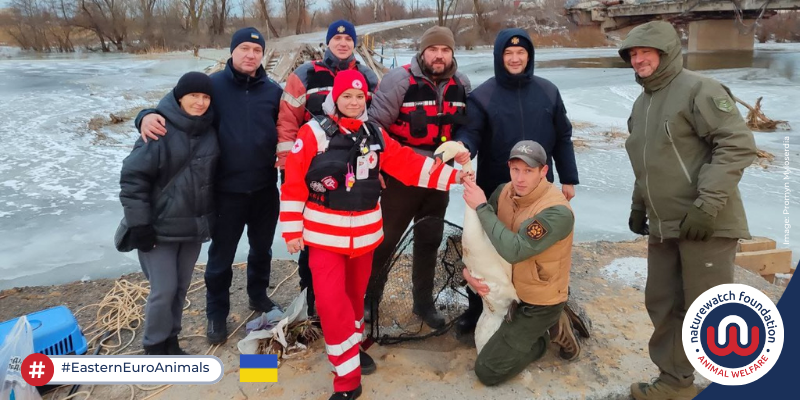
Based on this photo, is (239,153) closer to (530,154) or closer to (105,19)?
(530,154)

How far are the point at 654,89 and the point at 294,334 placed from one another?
2.27 metres

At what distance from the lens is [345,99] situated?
2.37 meters

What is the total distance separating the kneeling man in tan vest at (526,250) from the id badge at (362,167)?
0.52m

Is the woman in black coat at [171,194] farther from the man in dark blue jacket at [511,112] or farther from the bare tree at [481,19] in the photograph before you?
the bare tree at [481,19]

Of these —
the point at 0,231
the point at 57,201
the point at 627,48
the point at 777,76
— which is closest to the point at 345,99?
the point at 627,48

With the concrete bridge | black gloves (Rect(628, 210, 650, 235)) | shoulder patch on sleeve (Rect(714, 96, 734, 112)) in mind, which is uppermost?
the concrete bridge

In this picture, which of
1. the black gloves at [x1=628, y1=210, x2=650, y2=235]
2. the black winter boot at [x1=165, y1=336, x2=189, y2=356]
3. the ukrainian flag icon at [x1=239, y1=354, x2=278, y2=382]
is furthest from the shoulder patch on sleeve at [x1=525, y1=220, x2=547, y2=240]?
the black winter boot at [x1=165, y1=336, x2=189, y2=356]

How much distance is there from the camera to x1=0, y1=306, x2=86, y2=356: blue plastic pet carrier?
2.60 metres

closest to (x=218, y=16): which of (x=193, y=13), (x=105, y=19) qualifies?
(x=193, y=13)

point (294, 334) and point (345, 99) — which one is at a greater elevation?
point (345, 99)

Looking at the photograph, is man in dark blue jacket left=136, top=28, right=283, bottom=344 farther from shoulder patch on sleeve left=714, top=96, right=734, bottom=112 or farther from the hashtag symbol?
shoulder patch on sleeve left=714, top=96, right=734, bottom=112

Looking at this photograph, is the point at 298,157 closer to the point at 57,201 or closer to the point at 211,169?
the point at 211,169

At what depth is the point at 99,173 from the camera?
681 cm

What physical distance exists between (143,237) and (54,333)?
0.81m
